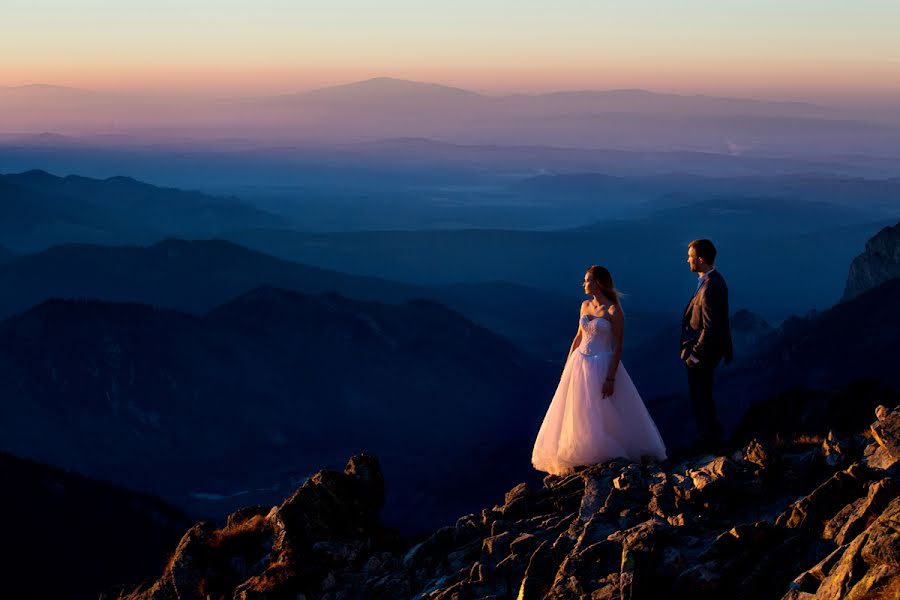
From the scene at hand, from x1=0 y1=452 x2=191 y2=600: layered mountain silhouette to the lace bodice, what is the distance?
2556 inches

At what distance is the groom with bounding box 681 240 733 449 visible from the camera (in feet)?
44.3

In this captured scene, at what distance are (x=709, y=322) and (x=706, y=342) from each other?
1.01ft

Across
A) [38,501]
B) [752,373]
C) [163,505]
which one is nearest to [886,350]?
[752,373]

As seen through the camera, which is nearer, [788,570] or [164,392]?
[788,570]

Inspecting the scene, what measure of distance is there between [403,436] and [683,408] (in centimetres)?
8474

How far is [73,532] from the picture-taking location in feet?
284

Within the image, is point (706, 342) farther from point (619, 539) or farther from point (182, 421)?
point (182, 421)

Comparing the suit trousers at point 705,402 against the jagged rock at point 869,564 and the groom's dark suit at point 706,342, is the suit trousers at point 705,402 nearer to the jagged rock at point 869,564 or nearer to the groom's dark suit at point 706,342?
the groom's dark suit at point 706,342

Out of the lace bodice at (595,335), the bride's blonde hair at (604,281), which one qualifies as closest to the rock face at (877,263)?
the lace bodice at (595,335)

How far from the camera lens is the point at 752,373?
130625 mm

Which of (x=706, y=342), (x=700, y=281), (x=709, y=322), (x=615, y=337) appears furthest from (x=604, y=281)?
(x=706, y=342)

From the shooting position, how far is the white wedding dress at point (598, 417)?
46.8 feet

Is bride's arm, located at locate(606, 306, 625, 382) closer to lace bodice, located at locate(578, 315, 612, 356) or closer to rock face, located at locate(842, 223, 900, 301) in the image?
lace bodice, located at locate(578, 315, 612, 356)

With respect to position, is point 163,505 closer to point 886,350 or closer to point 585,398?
point 886,350
